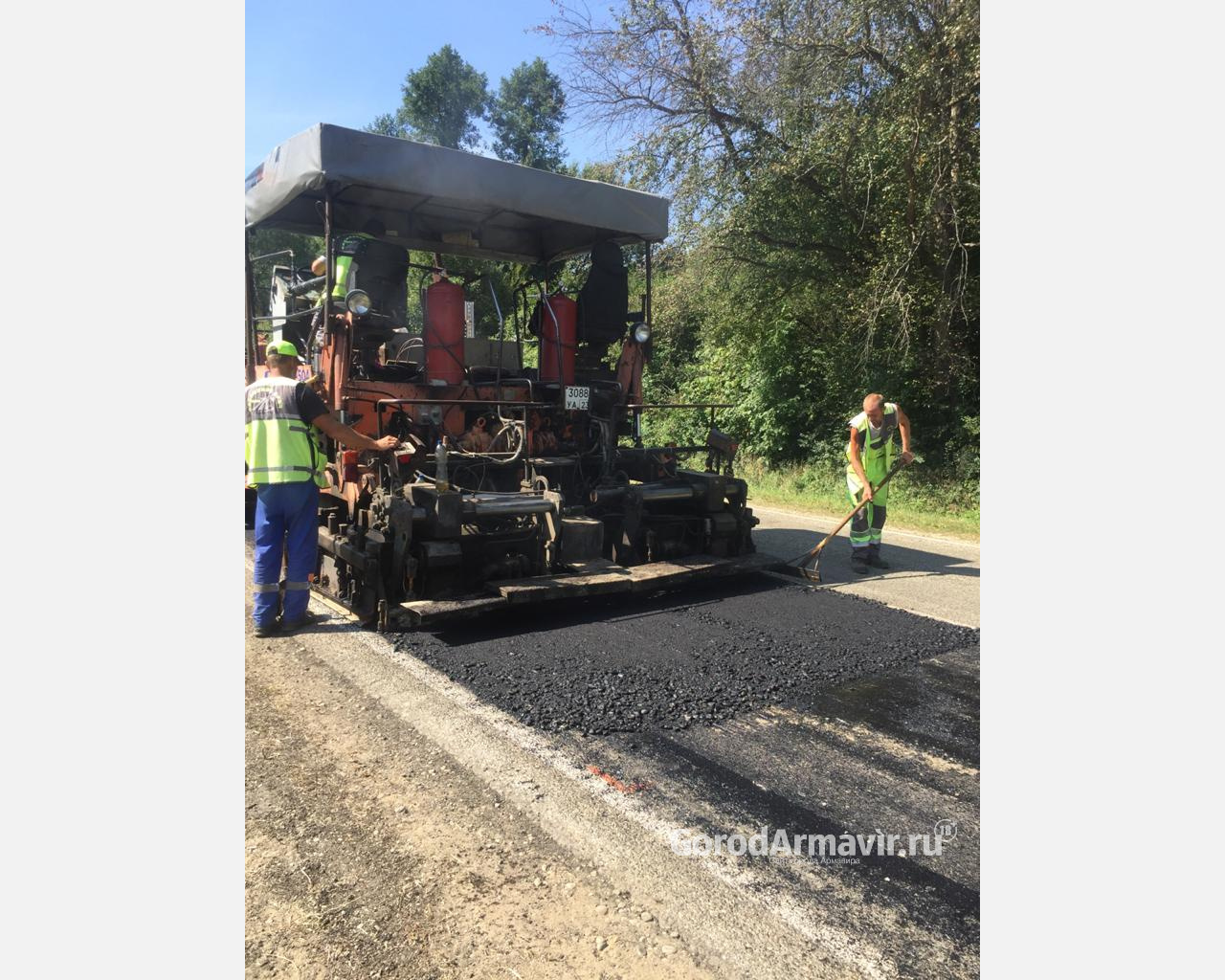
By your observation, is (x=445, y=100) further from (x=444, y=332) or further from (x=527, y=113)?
(x=444, y=332)

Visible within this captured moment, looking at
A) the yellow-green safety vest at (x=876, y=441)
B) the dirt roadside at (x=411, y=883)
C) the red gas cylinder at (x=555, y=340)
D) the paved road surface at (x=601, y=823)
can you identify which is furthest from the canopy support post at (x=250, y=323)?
the yellow-green safety vest at (x=876, y=441)

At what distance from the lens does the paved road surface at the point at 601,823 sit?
1.98 meters

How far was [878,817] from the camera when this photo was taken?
260 cm

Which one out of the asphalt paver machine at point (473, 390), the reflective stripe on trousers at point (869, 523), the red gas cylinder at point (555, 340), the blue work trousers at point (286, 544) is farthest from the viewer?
the red gas cylinder at point (555, 340)

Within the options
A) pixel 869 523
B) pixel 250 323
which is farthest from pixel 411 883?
pixel 250 323

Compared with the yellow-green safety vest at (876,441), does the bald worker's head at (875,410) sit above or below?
above

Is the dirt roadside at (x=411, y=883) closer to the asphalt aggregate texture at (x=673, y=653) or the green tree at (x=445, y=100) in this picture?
the asphalt aggregate texture at (x=673, y=653)

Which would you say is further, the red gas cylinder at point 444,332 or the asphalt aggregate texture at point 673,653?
the red gas cylinder at point 444,332

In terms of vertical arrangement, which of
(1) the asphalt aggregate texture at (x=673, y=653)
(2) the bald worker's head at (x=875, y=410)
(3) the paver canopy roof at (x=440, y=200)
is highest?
(3) the paver canopy roof at (x=440, y=200)

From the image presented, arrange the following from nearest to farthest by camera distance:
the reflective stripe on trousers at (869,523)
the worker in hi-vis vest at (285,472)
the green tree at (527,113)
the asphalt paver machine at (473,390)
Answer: the worker in hi-vis vest at (285,472)
the asphalt paver machine at (473,390)
the reflective stripe on trousers at (869,523)
the green tree at (527,113)

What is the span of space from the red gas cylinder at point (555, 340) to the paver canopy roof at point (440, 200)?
70 centimetres

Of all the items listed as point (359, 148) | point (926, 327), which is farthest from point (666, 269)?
point (359, 148)

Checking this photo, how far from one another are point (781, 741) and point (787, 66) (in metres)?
9.21

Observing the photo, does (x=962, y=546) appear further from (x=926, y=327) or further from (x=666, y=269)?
(x=666, y=269)
